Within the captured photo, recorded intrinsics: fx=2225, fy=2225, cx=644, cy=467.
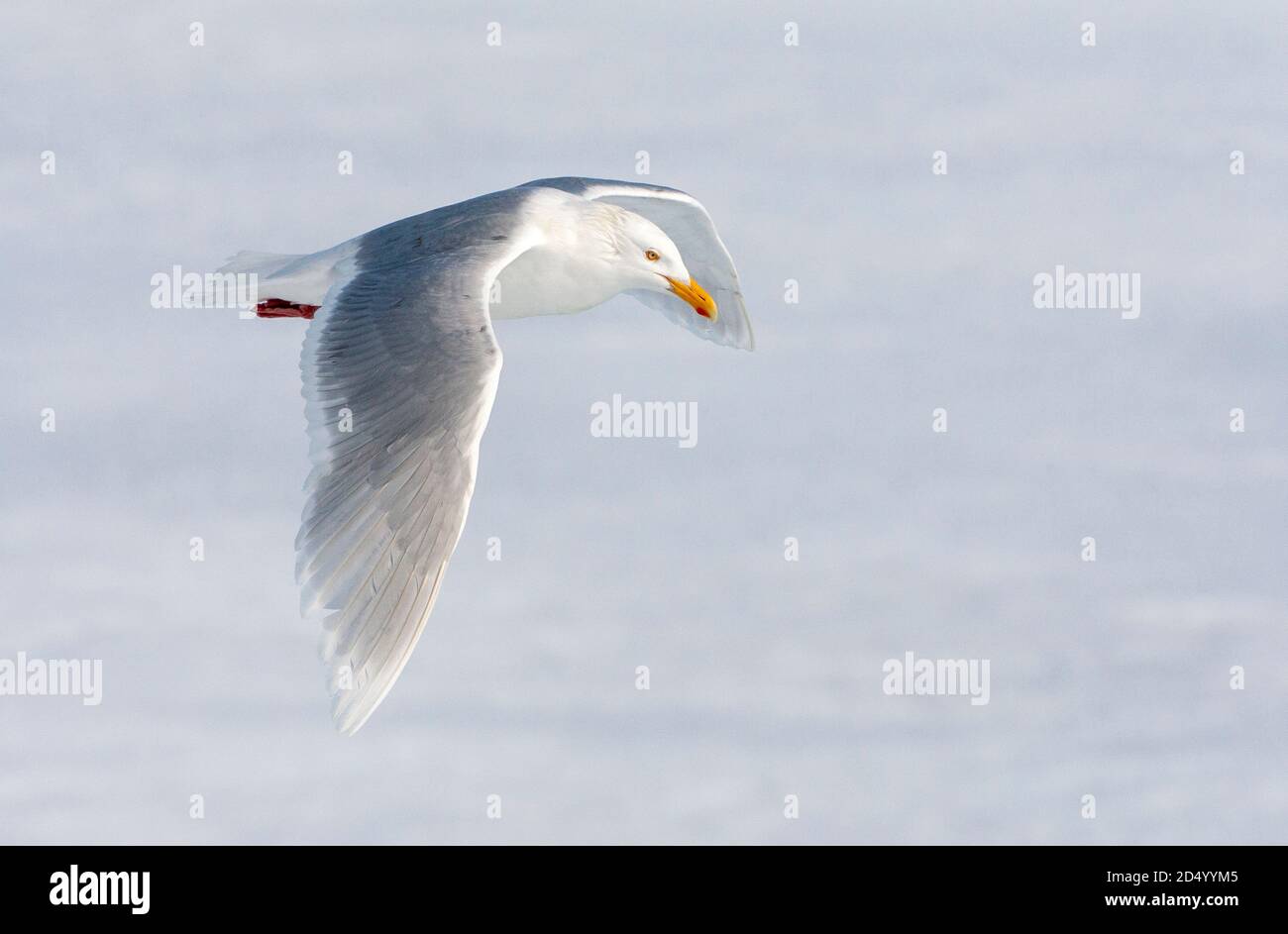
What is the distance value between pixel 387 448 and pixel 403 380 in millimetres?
492

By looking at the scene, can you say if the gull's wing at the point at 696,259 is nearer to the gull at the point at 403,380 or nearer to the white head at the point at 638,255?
the white head at the point at 638,255

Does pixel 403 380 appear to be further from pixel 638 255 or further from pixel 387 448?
pixel 638 255

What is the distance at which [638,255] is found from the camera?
55.9 feet

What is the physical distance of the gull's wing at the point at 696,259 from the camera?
61.6 feet

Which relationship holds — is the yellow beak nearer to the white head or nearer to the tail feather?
the white head

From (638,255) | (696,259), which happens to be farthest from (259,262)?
(696,259)

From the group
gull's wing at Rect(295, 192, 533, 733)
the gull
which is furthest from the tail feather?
gull's wing at Rect(295, 192, 533, 733)

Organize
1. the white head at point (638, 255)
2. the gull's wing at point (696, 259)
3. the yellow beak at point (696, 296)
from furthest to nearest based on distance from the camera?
the gull's wing at point (696, 259)
the yellow beak at point (696, 296)
the white head at point (638, 255)

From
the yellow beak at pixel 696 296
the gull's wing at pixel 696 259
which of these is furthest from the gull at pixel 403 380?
the gull's wing at pixel 696 259

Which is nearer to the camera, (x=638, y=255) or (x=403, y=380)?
(x=403, y=380)

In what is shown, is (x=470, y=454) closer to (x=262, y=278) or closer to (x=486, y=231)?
(x=486, y=231)

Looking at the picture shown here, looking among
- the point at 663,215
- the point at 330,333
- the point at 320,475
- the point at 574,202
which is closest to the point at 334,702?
the point at 320,475

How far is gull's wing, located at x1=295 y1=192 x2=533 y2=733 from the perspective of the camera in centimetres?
1341

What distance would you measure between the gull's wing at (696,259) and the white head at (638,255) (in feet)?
3.52
